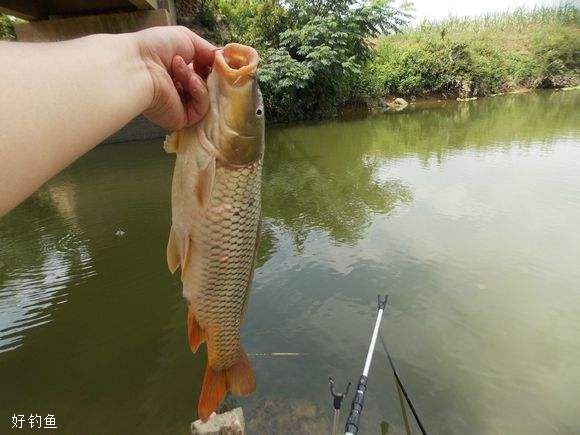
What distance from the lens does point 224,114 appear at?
51.4 inches

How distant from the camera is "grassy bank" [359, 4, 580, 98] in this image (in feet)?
80.8

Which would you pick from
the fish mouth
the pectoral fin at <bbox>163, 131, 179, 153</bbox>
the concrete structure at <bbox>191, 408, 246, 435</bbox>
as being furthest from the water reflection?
the fish mouth

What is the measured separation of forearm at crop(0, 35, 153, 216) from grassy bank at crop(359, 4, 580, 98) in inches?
888

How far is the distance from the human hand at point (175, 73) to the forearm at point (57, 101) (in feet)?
0.23

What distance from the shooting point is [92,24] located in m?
10.3

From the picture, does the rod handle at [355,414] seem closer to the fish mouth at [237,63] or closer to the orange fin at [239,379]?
the orange fin at [239,379]

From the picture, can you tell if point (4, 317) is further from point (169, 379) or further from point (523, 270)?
point (523, 270)

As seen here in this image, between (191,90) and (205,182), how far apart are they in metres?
0.31

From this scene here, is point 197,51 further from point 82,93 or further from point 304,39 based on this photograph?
point 304,39

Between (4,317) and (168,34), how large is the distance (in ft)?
15.4

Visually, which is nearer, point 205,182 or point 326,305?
point 205,182

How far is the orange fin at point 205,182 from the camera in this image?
1.38 metres

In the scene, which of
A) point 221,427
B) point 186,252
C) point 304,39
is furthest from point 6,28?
point 186,252

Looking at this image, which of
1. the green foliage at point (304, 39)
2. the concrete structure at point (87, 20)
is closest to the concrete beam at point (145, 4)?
the concrete structure at point (87, 20)
